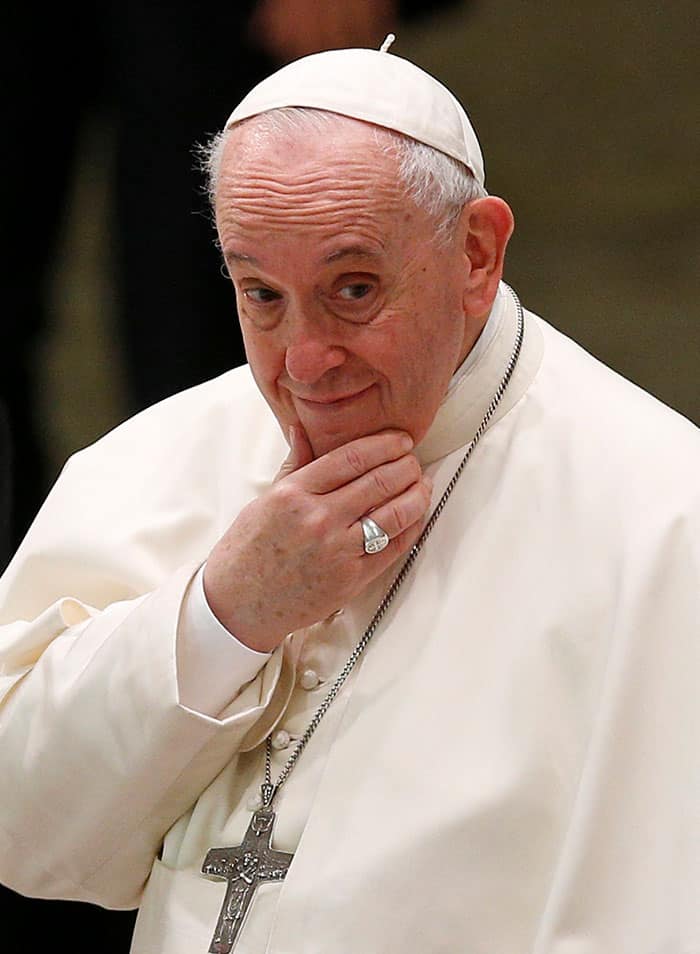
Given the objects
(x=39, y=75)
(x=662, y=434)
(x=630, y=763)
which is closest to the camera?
(x=630, y=763)

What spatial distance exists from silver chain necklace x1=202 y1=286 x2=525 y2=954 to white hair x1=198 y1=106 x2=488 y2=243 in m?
0.36

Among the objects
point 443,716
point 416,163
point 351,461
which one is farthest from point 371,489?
point 416,163

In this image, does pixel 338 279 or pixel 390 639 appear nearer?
pixel 338 279

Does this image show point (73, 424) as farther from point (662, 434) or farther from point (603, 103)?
point (662, 434)

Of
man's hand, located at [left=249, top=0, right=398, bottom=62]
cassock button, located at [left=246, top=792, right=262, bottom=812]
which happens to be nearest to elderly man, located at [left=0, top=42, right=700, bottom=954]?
cassock button, located at [left=246, top=792, right=262, bottom=812]

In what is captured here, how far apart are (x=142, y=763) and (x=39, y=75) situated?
3.04m

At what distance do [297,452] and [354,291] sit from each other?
0.98ft

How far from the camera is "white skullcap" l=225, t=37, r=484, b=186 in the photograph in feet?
9.26

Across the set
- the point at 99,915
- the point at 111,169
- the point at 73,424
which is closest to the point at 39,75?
the point at 111,169

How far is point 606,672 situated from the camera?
2.87 meters

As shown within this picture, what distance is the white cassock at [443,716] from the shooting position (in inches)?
111

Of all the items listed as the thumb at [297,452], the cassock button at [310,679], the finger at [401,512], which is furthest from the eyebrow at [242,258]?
the cassock button at [310,679]

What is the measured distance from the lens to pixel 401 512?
2953mm

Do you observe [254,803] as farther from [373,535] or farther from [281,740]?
[373,535]
